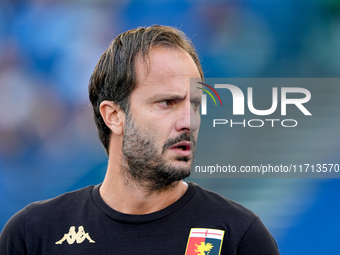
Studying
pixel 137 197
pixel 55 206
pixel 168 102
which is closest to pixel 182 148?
pixel 168 102

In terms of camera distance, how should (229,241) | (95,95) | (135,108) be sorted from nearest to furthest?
(229,241) < (135,108) < (95,95)

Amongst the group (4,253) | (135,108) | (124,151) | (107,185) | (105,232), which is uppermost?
(135,108)

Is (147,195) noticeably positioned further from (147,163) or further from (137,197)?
(147,163)

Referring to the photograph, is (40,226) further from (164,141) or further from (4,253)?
(164,141)

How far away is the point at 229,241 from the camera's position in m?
2.32

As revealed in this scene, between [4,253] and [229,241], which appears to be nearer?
[229,241]

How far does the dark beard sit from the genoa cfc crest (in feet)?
1.23

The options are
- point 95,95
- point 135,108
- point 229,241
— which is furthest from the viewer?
point 95,95

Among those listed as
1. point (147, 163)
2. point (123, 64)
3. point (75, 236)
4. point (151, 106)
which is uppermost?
point (123, 64)

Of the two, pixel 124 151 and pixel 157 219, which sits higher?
pixel 124 151

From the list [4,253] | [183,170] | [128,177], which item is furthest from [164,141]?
[4,253]

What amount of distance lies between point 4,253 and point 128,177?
1.06 metres

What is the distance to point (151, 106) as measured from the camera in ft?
8.02

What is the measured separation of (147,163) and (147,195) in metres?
0.23
